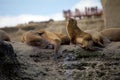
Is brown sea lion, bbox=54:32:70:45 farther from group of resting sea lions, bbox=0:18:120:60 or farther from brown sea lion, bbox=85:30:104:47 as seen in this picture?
brown sea lion, bbox=85:30:104:47

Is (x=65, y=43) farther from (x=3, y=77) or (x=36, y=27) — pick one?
(x=36, y=27)

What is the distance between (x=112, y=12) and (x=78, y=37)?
4.60 metres

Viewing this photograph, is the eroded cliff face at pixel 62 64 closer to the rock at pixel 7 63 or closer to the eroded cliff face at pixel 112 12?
the rock at pixel 7 63

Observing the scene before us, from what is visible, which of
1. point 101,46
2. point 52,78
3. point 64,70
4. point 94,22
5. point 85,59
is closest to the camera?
point 52,78

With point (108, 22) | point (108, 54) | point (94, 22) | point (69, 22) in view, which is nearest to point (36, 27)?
point (94, 22)

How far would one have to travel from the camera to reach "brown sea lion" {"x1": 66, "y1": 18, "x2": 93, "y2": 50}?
29.5 feet

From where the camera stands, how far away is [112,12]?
1377 centimetres

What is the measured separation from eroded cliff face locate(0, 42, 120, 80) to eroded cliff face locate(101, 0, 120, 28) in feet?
14.9

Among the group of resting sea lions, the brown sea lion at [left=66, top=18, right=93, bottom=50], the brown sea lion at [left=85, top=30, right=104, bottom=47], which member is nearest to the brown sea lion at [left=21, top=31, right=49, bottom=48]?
the group of resting sea lions

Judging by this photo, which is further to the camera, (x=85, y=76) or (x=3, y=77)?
(x=85, y=76)

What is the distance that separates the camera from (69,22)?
967 cm

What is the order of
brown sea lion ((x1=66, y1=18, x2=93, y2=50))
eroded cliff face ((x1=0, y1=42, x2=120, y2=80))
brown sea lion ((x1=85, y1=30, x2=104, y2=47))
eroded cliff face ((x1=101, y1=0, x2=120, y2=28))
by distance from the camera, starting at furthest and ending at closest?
eroded cliff face ((x1=101, y1=0, x2=120, y2=28))
brown sea lion ((x1=85, y1=30, x2=104, y2=47))
brown sea lion ((x1=66, y1=18, x2=93, y2=50))
eroded cliff face ((x1=0, y1=42, x2=120, y2=80))

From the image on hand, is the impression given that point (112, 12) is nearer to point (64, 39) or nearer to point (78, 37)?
point (78, 37)

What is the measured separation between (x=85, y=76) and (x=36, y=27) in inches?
476
